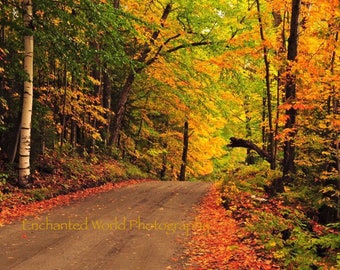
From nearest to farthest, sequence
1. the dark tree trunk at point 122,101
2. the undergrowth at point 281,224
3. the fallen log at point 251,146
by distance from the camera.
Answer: the undergrowth at point 281,224
the fallen log at point 251,146
the dark tree trunk at point 122,101

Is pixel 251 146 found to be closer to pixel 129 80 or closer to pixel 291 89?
pixel 291 89

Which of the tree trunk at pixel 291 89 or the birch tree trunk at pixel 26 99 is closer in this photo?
the birch tree trunk at pixel 26 99

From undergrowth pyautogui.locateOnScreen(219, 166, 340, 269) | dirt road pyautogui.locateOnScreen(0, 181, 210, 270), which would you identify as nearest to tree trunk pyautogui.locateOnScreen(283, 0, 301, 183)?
undergrowth pyautogui.locateOnScreen(219, 166, 340, 269)

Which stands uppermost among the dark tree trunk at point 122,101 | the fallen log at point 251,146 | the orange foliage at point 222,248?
the dark tree trunk at point 122,101

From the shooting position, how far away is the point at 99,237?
862 centimetres

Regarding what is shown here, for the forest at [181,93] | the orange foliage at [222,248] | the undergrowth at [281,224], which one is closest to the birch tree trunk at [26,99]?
the forest at [181,93]

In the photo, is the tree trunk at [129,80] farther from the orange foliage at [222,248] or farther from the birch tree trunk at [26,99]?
the orange foliage at [222,248]

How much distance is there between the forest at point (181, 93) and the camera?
11.4 m

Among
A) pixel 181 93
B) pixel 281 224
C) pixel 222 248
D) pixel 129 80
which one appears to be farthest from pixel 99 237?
pixel 129 80

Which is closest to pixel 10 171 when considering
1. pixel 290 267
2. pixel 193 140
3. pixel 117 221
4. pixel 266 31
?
pixel 117 221

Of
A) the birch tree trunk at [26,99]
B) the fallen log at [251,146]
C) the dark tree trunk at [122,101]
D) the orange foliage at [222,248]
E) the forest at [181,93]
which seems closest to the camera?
the orange foliage at [222,248]

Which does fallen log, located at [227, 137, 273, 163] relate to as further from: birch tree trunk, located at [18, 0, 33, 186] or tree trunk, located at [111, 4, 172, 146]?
birch tree trunk, located at [18, 0, 33, 186]

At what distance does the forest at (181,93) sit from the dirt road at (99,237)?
2.12 meters

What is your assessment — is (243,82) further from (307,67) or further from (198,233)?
(198,233)
